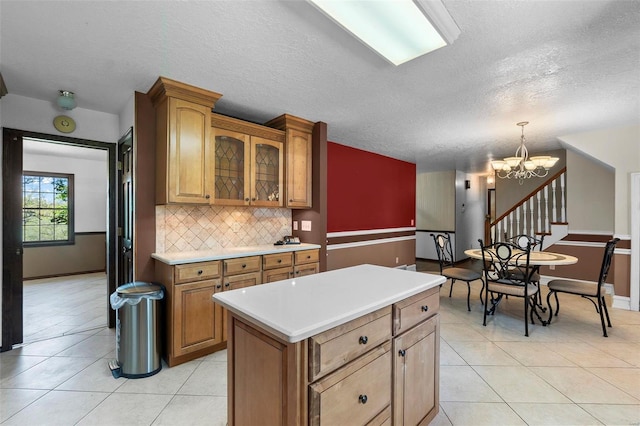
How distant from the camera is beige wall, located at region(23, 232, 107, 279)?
5.53 meters

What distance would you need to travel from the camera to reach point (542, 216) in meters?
5.62

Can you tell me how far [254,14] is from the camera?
171cm

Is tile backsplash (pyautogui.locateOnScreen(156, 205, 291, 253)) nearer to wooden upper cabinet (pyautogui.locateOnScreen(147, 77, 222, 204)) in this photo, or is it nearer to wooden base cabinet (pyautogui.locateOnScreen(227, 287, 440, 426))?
wooden upper cabinet (pyautogui.locateOnScreen(147, 77, 222, 204))

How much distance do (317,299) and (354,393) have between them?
1.34ft

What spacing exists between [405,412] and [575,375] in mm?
1860

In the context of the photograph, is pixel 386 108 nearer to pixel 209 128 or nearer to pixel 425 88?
pixel 425 88

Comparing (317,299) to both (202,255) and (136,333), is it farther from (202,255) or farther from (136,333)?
(136,333)

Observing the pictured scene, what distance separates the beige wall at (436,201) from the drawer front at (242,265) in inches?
245

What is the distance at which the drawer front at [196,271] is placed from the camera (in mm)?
2439

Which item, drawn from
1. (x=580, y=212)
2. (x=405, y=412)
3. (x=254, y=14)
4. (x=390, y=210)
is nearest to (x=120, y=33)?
(x=254, y=14)

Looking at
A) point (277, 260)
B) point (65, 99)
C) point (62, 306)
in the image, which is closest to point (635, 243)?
point (277, 260)

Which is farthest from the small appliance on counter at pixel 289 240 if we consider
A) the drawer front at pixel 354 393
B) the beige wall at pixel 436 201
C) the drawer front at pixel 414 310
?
the beige wall at pixel 436 201

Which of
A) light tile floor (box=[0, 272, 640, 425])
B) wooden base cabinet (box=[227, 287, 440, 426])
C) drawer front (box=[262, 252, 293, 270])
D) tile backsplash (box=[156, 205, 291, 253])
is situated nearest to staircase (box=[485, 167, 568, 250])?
light tile floor (box=[0, 272, 640, 425])

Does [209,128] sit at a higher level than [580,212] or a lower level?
higher
